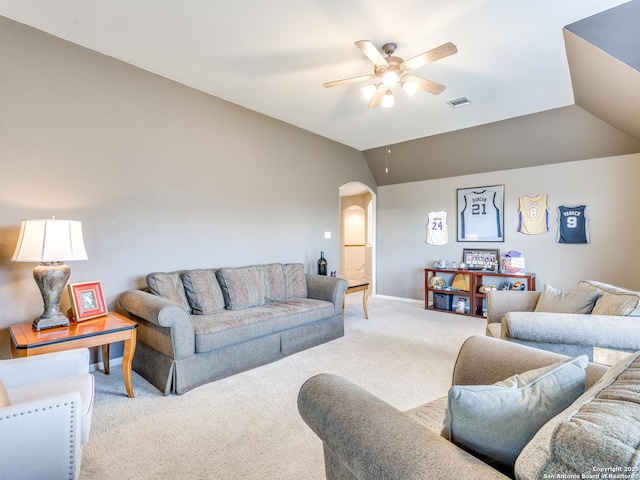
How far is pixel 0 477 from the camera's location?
1110mm

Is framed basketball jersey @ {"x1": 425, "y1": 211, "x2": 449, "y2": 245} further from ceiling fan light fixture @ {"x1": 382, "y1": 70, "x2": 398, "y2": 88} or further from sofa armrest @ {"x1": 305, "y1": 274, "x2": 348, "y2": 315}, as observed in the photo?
ceiling fan light fixture @ {"x1": 382, "y1": 70, "x2": 398, "y2": 88}

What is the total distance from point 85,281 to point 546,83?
4.70m

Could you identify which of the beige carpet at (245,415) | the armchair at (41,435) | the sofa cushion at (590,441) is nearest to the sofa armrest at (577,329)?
the beige carpet at (245,415)

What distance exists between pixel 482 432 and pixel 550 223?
477 cm

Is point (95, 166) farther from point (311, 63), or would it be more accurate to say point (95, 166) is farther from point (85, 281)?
point (311, 63)

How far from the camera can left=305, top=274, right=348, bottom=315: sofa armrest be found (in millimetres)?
3777

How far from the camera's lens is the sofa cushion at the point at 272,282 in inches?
148

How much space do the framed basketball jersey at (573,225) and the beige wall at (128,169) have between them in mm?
3749

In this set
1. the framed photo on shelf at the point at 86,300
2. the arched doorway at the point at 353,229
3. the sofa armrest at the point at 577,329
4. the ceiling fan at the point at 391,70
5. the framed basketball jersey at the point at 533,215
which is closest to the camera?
the sofa armrest at the point at 577,329

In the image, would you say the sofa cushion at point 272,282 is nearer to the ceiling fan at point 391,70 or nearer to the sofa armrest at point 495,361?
the ceiling fan at point 391,70

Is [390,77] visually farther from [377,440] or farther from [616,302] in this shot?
[377,440]

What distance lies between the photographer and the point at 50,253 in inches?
84.5

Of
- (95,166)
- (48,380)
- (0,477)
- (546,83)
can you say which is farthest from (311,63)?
(0,477)

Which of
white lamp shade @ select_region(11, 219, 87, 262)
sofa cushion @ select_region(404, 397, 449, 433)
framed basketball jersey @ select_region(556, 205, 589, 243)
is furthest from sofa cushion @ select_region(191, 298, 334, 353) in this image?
framed basketball jersey @ select_region(556, 205, 589, 243)
